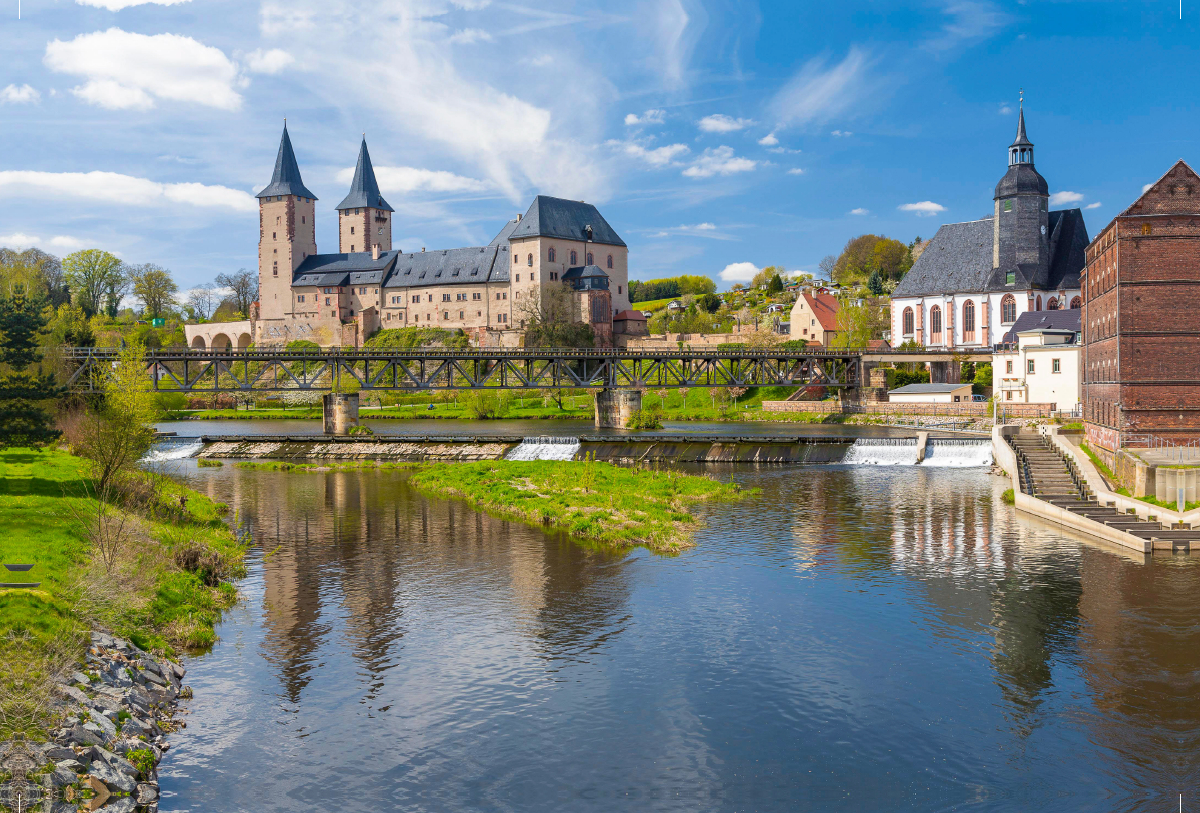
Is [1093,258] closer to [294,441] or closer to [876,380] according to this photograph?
[876,380]

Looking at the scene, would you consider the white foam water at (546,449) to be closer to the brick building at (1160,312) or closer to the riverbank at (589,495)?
the riverbank at (589,495)

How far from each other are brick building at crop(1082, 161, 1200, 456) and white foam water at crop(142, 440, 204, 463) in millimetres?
54209

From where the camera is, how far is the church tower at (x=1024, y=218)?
96062 mm

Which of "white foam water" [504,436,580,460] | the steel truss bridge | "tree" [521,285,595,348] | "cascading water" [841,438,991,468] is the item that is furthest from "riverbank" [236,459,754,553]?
"tree" [521,285,595,348]

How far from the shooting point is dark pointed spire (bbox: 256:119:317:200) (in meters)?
142

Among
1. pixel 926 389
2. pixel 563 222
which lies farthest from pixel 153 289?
pixel 926 389

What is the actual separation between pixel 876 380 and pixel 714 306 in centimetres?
7784

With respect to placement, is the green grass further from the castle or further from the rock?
the castle

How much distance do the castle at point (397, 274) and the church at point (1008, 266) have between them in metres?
45.1

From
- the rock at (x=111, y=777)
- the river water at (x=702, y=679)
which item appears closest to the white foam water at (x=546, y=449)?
the river water at (x=702, y=679)

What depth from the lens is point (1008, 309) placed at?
97.7m

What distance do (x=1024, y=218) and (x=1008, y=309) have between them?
947 cm

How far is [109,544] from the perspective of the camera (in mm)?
21969

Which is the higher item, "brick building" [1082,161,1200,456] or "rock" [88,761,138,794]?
"brick building" [1082,161,1200,456]
